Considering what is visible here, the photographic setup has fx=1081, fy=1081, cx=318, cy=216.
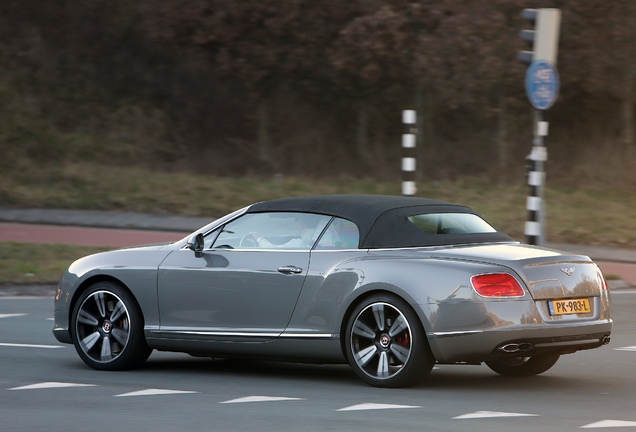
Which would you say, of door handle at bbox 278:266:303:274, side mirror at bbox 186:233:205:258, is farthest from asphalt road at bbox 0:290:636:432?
side mirror at bbox 186:233:205:258

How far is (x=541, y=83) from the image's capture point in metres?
14.3

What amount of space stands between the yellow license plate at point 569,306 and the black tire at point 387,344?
33.8 inches

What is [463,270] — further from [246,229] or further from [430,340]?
[246,229]

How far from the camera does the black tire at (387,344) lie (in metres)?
7.10

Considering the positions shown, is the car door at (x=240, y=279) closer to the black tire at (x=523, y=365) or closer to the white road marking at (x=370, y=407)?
the white road marking at (x=370, y=407)

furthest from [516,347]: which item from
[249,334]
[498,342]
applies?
[249,334]

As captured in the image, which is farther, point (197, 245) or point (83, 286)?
point (83, 286)

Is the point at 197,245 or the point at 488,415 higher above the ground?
the point at 197,245

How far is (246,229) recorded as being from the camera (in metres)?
8.09

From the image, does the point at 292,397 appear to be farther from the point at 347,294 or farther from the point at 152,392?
the point at 152,392

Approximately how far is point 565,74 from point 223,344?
848 inches

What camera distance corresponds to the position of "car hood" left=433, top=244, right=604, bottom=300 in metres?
7.00

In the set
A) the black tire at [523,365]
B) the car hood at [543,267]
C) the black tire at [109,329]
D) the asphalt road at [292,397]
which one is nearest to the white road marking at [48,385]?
the asphalt road at [292,397]

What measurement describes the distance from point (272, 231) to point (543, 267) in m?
2.02
